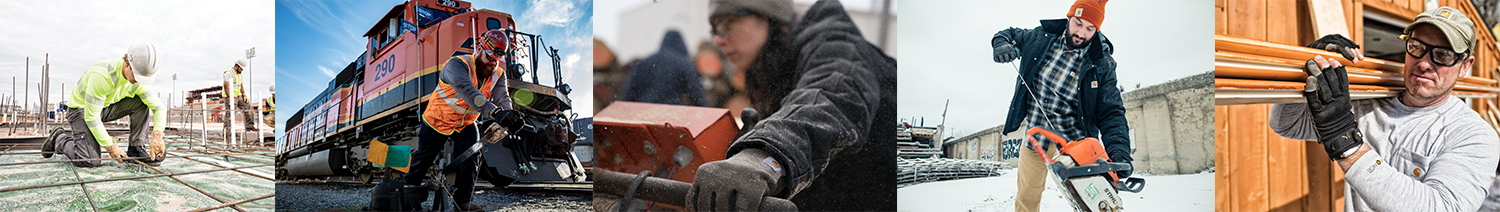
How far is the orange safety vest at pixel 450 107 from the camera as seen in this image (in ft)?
7.45

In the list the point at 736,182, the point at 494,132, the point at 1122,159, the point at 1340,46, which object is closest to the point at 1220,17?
the point at 1340,46

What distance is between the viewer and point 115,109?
250cm

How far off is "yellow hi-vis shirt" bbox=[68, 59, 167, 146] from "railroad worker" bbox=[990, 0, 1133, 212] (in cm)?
385

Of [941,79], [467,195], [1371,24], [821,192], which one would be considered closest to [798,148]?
[821,192]

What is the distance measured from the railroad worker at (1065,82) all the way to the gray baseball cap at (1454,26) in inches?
65.4

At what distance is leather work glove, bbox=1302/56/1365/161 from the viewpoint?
266cm

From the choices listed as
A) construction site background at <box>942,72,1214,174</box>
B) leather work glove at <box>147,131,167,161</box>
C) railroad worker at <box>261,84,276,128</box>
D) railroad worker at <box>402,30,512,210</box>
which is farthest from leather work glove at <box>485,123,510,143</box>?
construction site background at <box>942,72,1214,174</box>

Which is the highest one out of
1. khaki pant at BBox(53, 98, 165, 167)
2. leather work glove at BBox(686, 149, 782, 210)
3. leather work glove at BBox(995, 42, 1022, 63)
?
leather work glove at BBox(995, 42, 1022, 63)

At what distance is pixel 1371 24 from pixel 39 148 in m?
6.77

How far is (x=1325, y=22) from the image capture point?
3100 millimetres

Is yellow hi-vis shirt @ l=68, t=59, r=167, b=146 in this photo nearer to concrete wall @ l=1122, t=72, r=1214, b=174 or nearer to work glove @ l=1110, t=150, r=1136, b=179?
work glove @ l=1110, t=150, r=1136, b=179

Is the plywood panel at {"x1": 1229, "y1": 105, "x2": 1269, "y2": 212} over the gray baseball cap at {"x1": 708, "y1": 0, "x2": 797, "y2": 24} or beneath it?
beneath

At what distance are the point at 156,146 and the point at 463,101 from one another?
59.3 inches

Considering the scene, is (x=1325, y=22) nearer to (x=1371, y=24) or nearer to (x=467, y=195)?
(x=1371, y=24)
